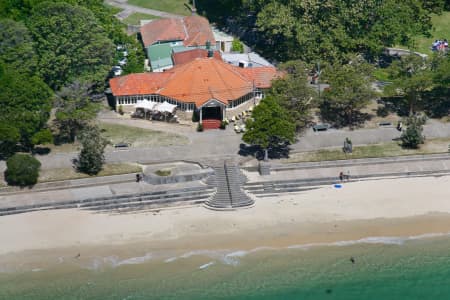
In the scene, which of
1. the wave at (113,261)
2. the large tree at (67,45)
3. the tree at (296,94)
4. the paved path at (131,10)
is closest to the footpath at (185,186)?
the wave at (113,261)

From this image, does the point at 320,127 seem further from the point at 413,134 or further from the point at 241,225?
the point at 241,225

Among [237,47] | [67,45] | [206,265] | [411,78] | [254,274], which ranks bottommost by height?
[254,274]

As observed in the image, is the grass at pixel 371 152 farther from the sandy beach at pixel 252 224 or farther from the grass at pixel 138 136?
the grass at pixel 138 136

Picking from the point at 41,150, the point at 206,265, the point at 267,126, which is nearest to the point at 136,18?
the point at 41,150

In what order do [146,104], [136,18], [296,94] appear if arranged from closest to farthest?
[296,94] → [146,104] → [136,18]

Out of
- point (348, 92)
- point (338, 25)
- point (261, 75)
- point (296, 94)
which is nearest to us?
point (296, 94)

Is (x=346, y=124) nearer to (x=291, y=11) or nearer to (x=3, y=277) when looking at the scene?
(x=291, y=11)

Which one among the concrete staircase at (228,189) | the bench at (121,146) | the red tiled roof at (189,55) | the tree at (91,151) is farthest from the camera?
the red tiled roof at (189,55)
